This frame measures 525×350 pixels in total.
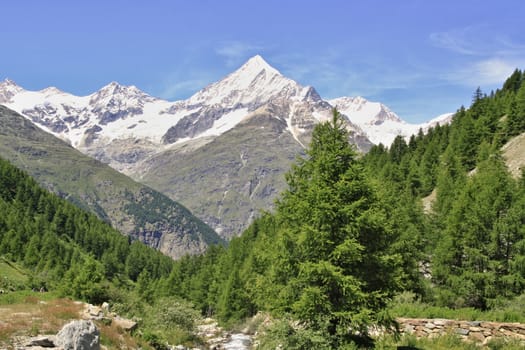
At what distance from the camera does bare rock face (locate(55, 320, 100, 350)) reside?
18.8 metres

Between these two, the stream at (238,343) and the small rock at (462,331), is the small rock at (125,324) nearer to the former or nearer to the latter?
the small rock at (462,331)

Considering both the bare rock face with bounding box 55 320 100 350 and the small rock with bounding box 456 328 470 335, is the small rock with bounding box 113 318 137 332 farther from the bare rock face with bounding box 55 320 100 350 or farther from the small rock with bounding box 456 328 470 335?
the small rock with bounding box 456 328 470 335

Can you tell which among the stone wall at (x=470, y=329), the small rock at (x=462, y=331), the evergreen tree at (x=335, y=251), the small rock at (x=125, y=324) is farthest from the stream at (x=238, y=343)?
the evergreen tree at (x=335, y=251)

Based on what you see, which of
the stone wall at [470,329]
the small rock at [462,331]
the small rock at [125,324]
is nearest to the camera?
the stone wall at [470,329]

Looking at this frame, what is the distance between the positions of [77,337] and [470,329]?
20484 mm

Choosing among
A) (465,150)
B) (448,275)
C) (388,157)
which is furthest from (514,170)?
(388,157)

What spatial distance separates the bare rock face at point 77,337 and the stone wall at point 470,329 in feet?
52.2

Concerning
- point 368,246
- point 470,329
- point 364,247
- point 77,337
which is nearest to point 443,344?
point 470,329

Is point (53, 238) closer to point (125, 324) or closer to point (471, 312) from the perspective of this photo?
point (125, 324)

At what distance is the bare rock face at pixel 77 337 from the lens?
18.8 metres

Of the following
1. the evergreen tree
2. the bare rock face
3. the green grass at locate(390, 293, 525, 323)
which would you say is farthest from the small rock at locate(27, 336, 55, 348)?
the green grass at locate(390, 293, 525, 323)

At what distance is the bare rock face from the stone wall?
52.2ft

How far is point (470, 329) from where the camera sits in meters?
23.8

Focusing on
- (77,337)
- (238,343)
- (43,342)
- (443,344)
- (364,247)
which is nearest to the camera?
(77,337)
